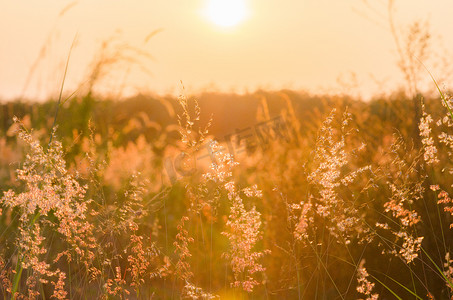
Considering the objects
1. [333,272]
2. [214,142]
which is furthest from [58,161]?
[333,272]

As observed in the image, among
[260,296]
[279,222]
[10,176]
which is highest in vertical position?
[10,176]

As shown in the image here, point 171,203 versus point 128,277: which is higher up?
point 171,203

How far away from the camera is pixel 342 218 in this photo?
6.98ft

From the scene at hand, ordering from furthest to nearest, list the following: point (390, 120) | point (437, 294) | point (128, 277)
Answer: point (390, 120), point (128, 277), point (437, 294)

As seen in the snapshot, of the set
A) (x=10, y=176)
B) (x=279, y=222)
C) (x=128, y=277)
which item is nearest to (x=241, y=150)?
(x=279, y=222)

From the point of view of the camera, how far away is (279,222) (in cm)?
272

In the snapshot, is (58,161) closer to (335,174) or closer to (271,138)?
(335,174)

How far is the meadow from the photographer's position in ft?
6.68

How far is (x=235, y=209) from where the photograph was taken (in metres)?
2.07

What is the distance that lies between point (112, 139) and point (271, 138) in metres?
1.04

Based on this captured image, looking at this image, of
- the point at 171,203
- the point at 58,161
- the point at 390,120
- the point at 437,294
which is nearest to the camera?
the point at 58,161

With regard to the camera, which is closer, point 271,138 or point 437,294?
point 437,294

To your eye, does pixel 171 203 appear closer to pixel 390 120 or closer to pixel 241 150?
pixel 241 150

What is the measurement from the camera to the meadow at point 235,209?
2.04 m
